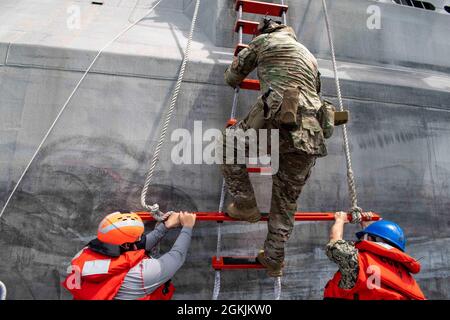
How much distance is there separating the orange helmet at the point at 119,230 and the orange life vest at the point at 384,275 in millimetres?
1536

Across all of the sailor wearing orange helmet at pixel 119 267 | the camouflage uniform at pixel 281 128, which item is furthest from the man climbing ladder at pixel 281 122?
the sailor wearing orange helmet at pixel 119 267

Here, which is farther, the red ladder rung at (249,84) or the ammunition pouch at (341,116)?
the red ladder rung at (249,84)

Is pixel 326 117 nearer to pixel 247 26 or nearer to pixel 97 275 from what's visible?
pixel 247 26

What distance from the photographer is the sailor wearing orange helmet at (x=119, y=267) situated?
209 cm

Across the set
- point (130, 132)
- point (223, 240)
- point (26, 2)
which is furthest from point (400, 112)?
point (26, 2)

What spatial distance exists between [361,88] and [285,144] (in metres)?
1.82

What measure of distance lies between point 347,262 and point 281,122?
1.06m

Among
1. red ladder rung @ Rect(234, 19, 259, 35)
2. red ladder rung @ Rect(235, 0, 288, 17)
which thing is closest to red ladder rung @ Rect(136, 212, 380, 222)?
red ladder rung @ Rect(234, 19, 259, 35)

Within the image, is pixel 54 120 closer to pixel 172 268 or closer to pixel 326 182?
pixel 172 268

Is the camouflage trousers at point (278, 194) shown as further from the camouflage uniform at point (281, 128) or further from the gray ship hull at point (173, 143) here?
the gray ship hull at point (173, 143)

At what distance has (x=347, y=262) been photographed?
87.5 inches

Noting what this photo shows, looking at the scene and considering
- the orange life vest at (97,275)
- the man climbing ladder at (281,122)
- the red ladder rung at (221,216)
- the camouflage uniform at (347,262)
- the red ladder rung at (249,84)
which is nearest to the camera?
the orange life vest at (97,275)

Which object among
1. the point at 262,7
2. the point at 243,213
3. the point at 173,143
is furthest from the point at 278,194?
the point at 262,7

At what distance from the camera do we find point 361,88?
372 cm
